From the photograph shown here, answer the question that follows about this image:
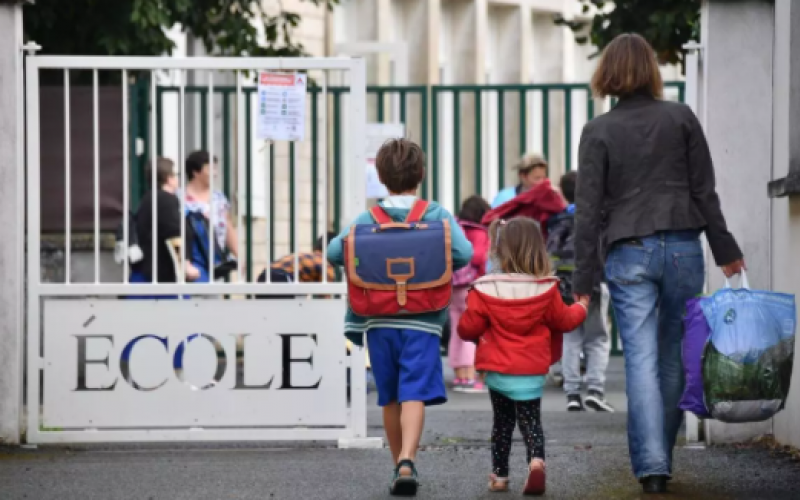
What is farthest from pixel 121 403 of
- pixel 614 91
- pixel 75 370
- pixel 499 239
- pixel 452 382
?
pixel 452 382

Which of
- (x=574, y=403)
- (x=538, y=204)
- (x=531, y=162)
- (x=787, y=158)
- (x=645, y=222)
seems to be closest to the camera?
(x=645, y=222)

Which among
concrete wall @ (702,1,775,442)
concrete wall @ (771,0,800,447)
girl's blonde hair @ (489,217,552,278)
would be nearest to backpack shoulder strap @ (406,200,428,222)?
girl's blonde hair @ (489,217,552,278)

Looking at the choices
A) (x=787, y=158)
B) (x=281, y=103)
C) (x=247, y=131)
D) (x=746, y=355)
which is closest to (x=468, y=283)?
(x=247, y=131)

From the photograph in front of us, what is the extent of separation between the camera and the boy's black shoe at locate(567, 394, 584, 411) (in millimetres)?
12273

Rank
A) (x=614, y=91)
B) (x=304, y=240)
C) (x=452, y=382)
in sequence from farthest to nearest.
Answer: (x=304, y=240), (x=452, y=382), (x=614, y=91)

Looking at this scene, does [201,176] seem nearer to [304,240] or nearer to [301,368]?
[301,368]

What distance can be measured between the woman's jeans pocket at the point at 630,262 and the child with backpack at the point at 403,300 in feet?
2.34

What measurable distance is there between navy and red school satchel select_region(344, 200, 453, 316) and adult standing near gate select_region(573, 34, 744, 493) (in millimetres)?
635

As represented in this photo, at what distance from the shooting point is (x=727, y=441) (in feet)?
31.9

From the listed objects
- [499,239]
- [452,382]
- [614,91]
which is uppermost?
[614,91]

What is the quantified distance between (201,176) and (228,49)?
297 centimetres

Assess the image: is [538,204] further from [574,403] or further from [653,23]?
[653,23]

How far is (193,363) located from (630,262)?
2904 mm

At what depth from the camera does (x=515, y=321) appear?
7.93 m
